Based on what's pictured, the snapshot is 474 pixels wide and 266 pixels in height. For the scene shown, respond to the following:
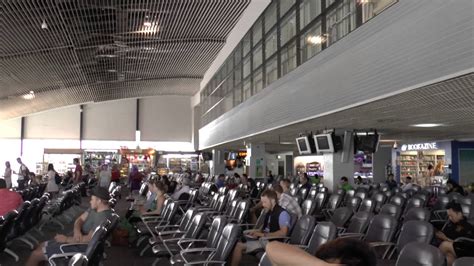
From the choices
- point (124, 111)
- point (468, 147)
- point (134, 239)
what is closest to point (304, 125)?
point (134, 239)

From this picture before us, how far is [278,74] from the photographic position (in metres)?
13.4

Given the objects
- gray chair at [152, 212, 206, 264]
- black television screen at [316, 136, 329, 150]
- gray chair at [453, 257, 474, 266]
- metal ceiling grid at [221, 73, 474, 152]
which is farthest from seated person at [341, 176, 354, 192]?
gray chair at [453, 257, 474, 266]

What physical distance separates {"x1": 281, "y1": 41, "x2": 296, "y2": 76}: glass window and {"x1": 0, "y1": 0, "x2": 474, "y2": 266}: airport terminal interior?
0.08m

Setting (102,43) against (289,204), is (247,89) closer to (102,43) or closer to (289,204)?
(102,43)

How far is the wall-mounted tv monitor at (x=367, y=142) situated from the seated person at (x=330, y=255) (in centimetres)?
1153

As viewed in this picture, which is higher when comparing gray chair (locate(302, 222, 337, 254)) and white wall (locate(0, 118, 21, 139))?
white wall (locate(0, 118, 21, 139))

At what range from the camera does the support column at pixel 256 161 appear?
19203mm

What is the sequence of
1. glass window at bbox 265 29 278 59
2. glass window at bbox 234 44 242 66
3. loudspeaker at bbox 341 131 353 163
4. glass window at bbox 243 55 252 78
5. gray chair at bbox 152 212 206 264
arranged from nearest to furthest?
gray chair at bbox 152 212 206 264
loudspeaker at bbox 341 131 353 163
glass window at bbox 265 29 278 59
glass window at bbox 243 55 252 78
glass window at bbox 234 44 242 66

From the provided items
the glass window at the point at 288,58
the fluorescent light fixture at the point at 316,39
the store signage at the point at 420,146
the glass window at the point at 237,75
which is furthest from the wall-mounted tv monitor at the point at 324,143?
the store signage at the point at 420,146

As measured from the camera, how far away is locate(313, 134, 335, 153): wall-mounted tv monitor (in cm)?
1206

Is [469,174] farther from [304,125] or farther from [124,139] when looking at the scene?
[124,139]

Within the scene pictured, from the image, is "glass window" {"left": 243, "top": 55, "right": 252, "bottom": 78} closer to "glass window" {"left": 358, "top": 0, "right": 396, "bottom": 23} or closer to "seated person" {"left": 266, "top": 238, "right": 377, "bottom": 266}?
"glass window" {"left": 358, "top": 0, "right": 396, "bottom": 23}

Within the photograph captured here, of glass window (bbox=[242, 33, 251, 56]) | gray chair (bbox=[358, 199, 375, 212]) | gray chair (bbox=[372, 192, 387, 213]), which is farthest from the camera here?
glass window (bbox=[242, 33, 251, 56])

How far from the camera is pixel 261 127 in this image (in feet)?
47.6
